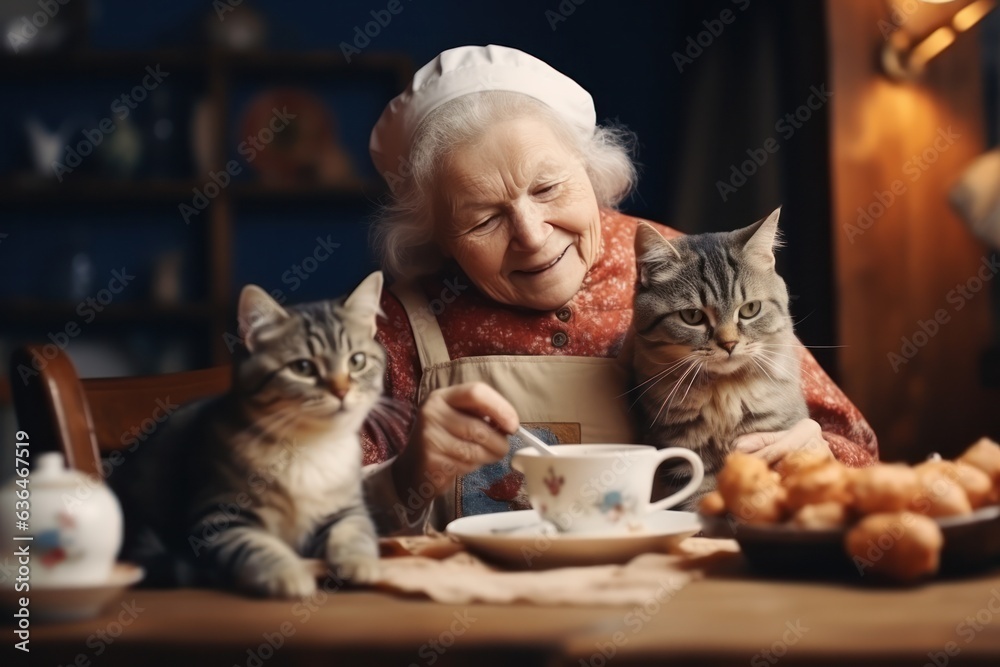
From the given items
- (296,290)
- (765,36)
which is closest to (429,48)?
(296,290)

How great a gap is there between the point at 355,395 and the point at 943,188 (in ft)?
7.63

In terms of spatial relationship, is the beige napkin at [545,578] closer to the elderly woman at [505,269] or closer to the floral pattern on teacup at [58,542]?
the floral pattern on teacup at [58,542]

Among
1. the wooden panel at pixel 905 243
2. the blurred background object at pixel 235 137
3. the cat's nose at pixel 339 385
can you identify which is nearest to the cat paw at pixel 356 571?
the cat's nose at pixel 339 385

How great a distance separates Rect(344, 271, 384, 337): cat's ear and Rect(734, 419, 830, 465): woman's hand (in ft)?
2.20

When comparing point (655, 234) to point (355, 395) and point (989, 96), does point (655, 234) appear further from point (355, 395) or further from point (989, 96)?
point (989, 96)

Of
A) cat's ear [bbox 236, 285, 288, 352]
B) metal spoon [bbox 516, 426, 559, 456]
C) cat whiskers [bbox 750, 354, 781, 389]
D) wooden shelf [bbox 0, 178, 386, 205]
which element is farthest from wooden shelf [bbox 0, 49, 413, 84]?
cat's ear [bbox 236, 285, 288, 352]

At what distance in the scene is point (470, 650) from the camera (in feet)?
2.23

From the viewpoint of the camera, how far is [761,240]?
1489mm

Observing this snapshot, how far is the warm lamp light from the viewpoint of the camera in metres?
2.35

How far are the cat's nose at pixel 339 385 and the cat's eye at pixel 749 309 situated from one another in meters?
0.81

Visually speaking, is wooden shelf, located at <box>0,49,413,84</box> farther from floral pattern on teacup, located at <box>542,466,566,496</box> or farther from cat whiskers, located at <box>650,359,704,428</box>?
floral pattern on teacup, located at <box>542,466,566,496</box>

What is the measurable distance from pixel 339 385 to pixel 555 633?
28cm

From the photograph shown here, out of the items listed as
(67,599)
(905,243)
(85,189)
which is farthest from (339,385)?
(85,189)

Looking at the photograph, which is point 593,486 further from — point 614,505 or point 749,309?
point 749,309
